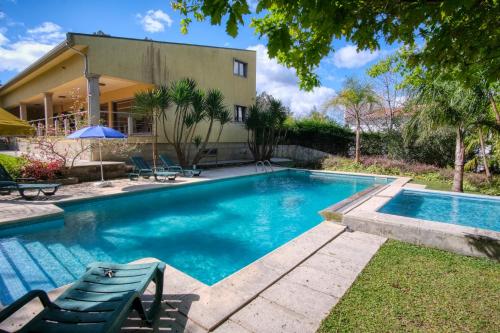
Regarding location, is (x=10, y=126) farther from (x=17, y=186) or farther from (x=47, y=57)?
(x=47, y=57)

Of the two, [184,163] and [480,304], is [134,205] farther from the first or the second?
[480,304]

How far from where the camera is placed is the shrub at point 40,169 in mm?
10344

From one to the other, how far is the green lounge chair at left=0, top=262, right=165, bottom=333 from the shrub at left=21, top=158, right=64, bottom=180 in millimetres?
9430

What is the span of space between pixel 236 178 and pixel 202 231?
758 cm

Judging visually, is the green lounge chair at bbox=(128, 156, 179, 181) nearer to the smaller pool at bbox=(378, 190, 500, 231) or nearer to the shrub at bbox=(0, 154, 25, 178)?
the shrub at bbox=(0, 154, 25, 178)

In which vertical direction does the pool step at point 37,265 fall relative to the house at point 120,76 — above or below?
below

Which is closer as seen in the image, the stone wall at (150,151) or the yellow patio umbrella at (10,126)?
the yellow patio umbrella at (10,126)

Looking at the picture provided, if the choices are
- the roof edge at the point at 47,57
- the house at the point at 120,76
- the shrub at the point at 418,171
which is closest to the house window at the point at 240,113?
the house at the point at 120,76

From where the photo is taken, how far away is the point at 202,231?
23.9ft

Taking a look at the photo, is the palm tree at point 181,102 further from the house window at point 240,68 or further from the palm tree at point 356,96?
the palm tree at point 356,96

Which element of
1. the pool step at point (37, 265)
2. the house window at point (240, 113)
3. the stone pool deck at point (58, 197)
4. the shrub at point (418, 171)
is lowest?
the pool step at point (37, 265)

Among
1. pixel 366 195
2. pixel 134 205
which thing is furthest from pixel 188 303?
pixel 366 195

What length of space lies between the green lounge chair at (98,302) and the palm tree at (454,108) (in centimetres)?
1032

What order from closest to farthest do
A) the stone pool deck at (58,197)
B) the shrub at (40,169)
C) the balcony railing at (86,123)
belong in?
the stone pool deck at (58,197), the shrub at (40,169), the balcony railing at (86,123)
